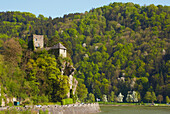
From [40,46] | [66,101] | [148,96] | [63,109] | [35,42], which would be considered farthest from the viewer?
[148,96]

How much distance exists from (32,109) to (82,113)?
2425 cm

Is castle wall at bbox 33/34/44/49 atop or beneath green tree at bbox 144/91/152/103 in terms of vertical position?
atop

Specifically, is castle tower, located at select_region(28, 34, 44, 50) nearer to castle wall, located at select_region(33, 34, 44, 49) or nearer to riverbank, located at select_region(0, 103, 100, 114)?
castle wall, located at select_region(33, 34, 44, 49)

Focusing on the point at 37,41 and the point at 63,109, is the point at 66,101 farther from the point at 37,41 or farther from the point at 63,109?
→ the point at 37,41

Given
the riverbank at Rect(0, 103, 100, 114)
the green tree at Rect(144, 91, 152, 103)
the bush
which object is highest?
the green tree at Rect(144, 91, 152, 103)

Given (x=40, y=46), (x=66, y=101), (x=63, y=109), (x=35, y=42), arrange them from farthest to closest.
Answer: (x=40, y=46)
(x=35, y=42)
(x=66, y=101)
(x=63, y=109)

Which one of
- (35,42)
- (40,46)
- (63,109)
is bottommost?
(63,109)

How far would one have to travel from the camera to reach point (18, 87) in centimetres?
8212

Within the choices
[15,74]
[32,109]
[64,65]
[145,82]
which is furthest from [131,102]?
[32,109]

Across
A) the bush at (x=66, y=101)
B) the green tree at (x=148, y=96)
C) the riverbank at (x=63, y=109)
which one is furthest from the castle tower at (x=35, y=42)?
the green tree at (x=148, y=96)

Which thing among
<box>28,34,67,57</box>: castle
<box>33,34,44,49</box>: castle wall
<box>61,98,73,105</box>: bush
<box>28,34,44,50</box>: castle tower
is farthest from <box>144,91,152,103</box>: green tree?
<box>28,34,44,50</box>: castle tower

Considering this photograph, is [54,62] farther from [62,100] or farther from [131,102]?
[131,102]

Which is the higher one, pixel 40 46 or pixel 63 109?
pixel 40 46

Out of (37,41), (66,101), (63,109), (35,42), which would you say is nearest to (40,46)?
Result: (37,41)
